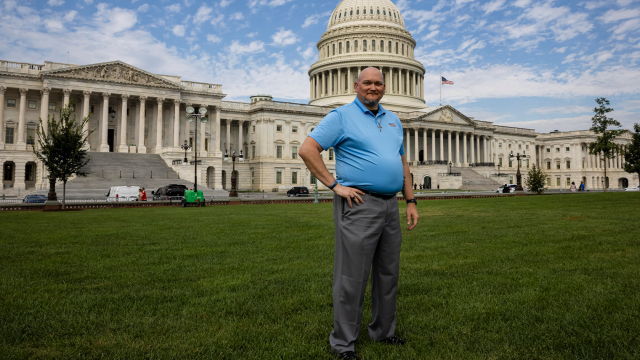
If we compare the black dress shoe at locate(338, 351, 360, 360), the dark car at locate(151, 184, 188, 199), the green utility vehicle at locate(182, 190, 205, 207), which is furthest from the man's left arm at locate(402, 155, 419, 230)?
the dark car at locate(151, 184, 188, 199)

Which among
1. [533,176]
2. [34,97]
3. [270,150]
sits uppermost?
[34,97]

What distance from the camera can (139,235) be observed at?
44.9 feet

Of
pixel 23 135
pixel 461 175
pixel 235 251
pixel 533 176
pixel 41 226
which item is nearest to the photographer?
pixel 235 251

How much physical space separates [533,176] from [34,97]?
2597 inches

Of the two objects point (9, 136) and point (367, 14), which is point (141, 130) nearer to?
point (9, 136)

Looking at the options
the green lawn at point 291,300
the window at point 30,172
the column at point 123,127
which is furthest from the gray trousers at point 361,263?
the window at point 30,172

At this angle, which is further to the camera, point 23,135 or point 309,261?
point 23,135

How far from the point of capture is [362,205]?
4535 mm

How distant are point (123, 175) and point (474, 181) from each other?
64823 mm

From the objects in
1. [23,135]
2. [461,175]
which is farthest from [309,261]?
[461,175]

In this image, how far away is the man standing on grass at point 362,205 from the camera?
454 cm

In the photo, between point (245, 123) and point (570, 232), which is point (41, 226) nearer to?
point (570, 232)

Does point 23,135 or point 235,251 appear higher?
point 23,135

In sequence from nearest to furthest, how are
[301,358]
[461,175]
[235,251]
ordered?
[301,358], [235,251], [461,175]
